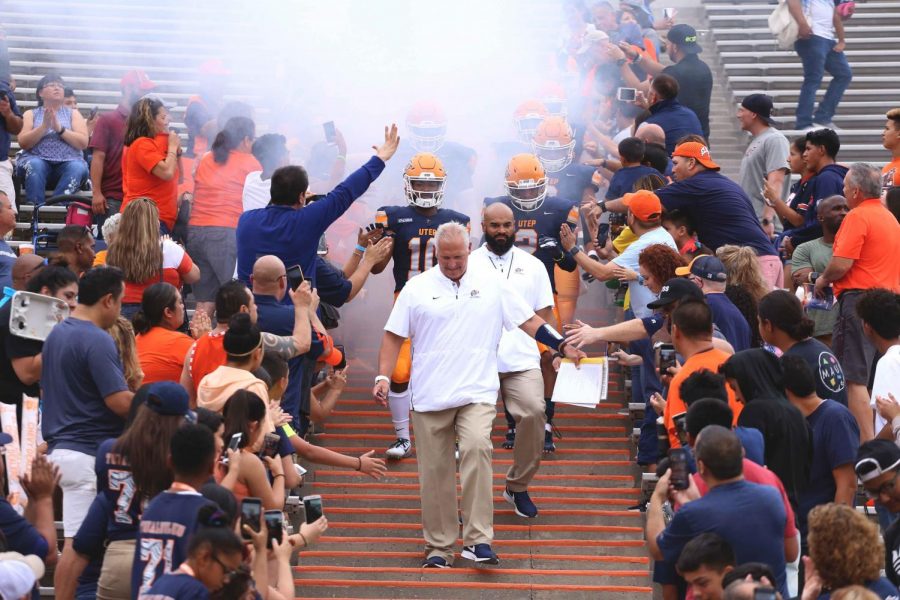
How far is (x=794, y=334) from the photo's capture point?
20.6ft

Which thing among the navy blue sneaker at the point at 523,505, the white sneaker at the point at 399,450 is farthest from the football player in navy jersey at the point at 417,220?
the navy blue sneaker at the point at 523,505

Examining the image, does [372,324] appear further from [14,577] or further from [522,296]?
[14,577]

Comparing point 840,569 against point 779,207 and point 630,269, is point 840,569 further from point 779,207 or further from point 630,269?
point 779,207

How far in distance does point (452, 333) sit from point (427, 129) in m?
3.93

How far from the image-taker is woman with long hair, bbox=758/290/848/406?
20.5ft

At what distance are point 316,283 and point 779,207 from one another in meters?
3.15

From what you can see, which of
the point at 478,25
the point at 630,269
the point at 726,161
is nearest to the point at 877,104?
the point at 726,161

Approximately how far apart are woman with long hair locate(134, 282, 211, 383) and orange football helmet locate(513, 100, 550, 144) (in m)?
5.34

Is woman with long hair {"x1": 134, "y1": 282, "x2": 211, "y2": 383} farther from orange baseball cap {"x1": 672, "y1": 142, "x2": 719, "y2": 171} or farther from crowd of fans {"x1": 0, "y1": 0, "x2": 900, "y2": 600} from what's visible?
orange baseball cap {"x1": 672, "y1": 142, "x2": 719, "y2": 171}

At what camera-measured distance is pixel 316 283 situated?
26.9ft

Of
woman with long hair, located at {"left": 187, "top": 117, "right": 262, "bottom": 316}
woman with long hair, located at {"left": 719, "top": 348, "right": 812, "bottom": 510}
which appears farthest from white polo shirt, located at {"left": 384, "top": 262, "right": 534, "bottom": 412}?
woman with long hair, located at {"left": 187, "top": 117, "right": 262, "bottom": 316}

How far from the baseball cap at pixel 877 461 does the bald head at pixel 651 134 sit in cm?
513

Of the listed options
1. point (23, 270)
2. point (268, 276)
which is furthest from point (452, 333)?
point (23, 270)

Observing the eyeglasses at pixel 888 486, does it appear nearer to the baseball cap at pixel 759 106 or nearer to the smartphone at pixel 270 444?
the smartphone at pixel 270 444
